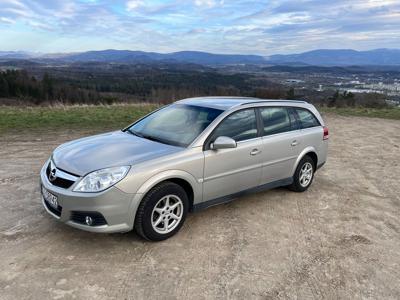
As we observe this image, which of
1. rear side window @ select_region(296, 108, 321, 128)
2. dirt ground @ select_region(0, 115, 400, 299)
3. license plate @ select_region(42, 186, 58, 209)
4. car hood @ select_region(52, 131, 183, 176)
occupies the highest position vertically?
rear side window @ select_region(296, 108, 321, 128)

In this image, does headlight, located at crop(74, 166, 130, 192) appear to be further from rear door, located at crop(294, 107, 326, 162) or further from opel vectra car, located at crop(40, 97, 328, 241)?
rear door, located at crop(294, 107, 326, 162)

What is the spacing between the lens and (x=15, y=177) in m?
6.17

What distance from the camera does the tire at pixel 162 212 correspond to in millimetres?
3906

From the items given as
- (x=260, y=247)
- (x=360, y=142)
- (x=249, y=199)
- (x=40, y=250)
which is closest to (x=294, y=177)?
(x=249, y=199)

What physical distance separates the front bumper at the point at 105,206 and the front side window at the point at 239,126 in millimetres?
1437

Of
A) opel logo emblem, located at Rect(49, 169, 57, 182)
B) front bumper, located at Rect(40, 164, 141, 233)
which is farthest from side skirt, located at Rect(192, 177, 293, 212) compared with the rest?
opel logo emblem, located at Rect(49, 169, 57, 182)

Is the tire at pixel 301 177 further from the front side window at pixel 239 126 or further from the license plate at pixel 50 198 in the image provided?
the license plate at pixel 50 198

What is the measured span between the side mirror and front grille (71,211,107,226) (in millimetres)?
1538

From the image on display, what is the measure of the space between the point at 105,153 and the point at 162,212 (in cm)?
92

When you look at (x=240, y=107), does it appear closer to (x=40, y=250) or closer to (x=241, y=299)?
(x=241, y=299)

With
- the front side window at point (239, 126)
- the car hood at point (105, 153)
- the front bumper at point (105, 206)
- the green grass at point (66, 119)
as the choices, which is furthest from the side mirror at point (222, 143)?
the green grass at point (66, 119)

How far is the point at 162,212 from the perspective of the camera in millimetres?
4078

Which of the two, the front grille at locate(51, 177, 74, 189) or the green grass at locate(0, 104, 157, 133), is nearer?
the front grille at locate(51, 177, 74, 189)

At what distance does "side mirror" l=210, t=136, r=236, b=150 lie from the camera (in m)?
4.41
